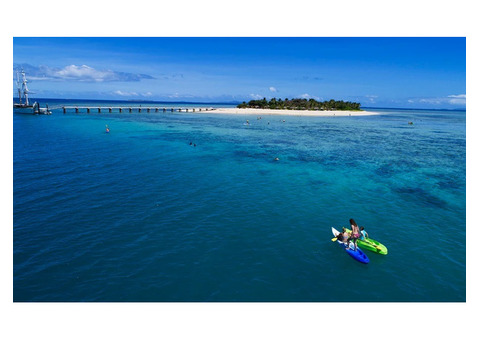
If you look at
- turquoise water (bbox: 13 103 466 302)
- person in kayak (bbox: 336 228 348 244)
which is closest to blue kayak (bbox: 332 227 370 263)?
person in kayak (bbox: 336 228 348 244)

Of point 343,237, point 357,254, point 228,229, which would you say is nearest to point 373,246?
point 357,254

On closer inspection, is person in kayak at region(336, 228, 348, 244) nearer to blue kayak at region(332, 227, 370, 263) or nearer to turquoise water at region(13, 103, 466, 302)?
blue kayak at region(332, 227, 370, 263)

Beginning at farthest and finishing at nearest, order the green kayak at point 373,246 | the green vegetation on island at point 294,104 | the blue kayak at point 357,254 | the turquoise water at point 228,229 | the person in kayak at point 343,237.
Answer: the green vegetation on island at point 294,104
the person in kayak at point 343,237
the green kayak at point 373,246
the blue kayak at point 357,254
the turquoise water at point 228,229

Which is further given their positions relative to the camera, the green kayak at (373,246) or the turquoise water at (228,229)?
the green kayak at (373,246)

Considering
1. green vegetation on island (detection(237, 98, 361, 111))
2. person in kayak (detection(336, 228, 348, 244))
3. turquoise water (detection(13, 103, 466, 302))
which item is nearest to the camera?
turquoise water (detection(13, 103, 466, 302))

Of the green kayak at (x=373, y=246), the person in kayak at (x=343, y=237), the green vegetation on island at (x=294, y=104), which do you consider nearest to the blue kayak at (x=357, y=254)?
the person in kayak at (x=343, y=237)

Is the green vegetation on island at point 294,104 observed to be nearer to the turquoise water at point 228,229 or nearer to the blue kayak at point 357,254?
the turquoise water at point 228,229
